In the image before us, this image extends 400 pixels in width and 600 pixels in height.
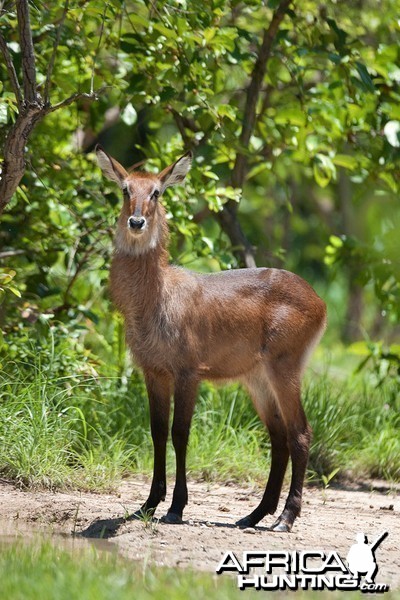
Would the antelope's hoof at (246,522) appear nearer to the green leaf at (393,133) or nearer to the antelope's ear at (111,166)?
the antelope's ear at (111,166)

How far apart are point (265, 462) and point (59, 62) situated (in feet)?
9.90

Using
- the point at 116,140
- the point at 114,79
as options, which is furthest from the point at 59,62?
the point at 116,140

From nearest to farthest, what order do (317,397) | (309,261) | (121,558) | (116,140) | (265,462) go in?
(121,558), (265,462), (317,397), (116,140), (309,261)

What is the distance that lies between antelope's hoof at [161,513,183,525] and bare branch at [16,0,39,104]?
7.20ft

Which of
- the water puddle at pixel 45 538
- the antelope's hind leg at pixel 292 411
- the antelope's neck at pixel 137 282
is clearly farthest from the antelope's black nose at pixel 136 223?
the water puddle at pixel 45 538

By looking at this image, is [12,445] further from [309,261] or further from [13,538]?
[309,261]

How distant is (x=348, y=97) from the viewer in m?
7.38

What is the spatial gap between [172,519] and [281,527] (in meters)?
0.56

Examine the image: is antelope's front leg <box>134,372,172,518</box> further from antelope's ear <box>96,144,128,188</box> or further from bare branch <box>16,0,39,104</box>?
bare branch <box>16,0,39,104</box>

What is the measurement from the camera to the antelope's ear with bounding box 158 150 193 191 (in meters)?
5.46

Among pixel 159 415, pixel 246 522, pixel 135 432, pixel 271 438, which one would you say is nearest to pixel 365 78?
pixel 271 438

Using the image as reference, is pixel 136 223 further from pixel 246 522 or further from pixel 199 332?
pixel 246 522

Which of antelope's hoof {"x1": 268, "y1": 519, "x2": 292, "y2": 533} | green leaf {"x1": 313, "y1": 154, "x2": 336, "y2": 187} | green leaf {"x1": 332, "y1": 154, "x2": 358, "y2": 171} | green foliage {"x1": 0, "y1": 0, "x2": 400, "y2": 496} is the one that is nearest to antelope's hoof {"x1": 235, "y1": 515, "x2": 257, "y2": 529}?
antelope's hoof {"x1": 268, "y1": 519, "x2": 292, "y2": 533}

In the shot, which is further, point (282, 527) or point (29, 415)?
point (29, 415)
